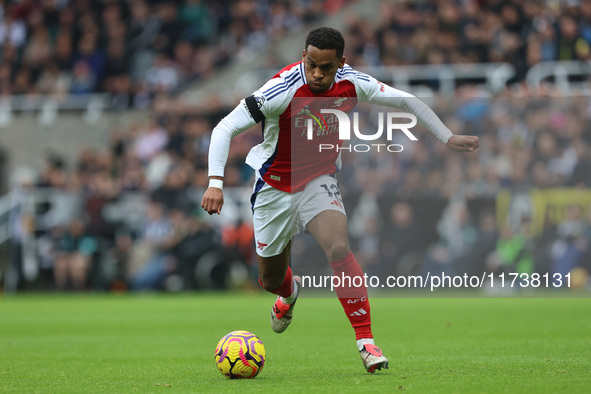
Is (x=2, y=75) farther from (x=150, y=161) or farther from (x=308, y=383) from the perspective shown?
(x=308, y=383)

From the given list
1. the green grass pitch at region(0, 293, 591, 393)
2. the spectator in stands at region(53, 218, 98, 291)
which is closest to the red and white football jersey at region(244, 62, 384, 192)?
the green grass pitch at region(0, 293, 591, 393)

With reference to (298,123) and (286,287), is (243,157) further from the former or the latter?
(298,123)

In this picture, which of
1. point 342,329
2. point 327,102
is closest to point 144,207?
point 342,329

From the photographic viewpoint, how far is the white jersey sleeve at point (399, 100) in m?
6.77

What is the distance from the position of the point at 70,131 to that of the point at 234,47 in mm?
4600

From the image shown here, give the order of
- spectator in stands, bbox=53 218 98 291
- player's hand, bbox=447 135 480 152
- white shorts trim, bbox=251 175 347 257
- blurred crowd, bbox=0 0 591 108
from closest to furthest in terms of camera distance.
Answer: player's hand, bbox=447 135 480 152 < white shorts trim, bbox=251 175 347 257 < blurred crowd, bbox=0 0 591 108 < spectator in stands, bbox=53 218 98 291

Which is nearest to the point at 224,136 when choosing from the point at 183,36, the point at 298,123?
the point at 298,123

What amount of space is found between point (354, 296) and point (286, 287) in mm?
1275

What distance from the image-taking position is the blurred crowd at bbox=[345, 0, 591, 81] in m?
16.8

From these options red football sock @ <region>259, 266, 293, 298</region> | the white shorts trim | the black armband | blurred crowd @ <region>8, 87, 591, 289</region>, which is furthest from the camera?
blurred crowd @ <region>8, 87, 591, 289</region>

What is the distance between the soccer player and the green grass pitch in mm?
721

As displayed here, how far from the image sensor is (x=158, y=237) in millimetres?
18438

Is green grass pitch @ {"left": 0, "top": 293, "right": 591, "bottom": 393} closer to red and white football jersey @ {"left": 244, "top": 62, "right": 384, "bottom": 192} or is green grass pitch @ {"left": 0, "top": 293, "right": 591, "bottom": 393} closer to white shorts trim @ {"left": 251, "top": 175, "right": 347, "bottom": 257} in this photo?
white shorts trim @ {"left": 251, "top": 175, "right": 347, "bottom": 257}

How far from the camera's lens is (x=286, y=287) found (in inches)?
298
